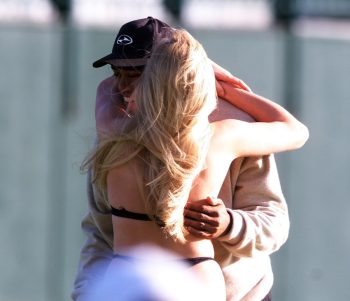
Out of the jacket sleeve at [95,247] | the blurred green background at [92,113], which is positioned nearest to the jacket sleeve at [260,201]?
the jacket sleeve at [95,247]

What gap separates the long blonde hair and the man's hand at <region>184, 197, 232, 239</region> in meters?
0.03

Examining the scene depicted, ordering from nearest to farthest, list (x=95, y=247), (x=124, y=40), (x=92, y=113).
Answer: (x=124, y=40) < (x=95, y=247) < (x=92, y=113)

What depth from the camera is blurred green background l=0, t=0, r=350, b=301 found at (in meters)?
7.38

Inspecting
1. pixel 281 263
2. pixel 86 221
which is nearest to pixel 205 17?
pixel 281 263

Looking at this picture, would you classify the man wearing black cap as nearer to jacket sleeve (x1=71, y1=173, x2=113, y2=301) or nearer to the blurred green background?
jacket sleeve (x1=71, y1=173, x2=113, y2=301)

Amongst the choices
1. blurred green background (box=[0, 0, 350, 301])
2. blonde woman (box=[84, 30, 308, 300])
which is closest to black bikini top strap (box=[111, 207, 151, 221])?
blonde woman (box=[84, 30, 308, 300])

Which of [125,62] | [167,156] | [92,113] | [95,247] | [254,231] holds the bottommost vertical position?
[92,113]

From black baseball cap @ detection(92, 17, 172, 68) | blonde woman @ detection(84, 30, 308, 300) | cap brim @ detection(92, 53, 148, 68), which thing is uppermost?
black baseball cap @ detection(92, 17, 172, 68)

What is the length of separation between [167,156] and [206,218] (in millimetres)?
181

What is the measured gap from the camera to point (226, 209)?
2.82m

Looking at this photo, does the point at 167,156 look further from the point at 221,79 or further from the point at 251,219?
the point at 221,79

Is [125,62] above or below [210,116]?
above

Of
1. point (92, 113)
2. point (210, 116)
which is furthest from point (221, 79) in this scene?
point (92, 113)

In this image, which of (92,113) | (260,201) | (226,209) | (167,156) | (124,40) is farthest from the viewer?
(92,113)
